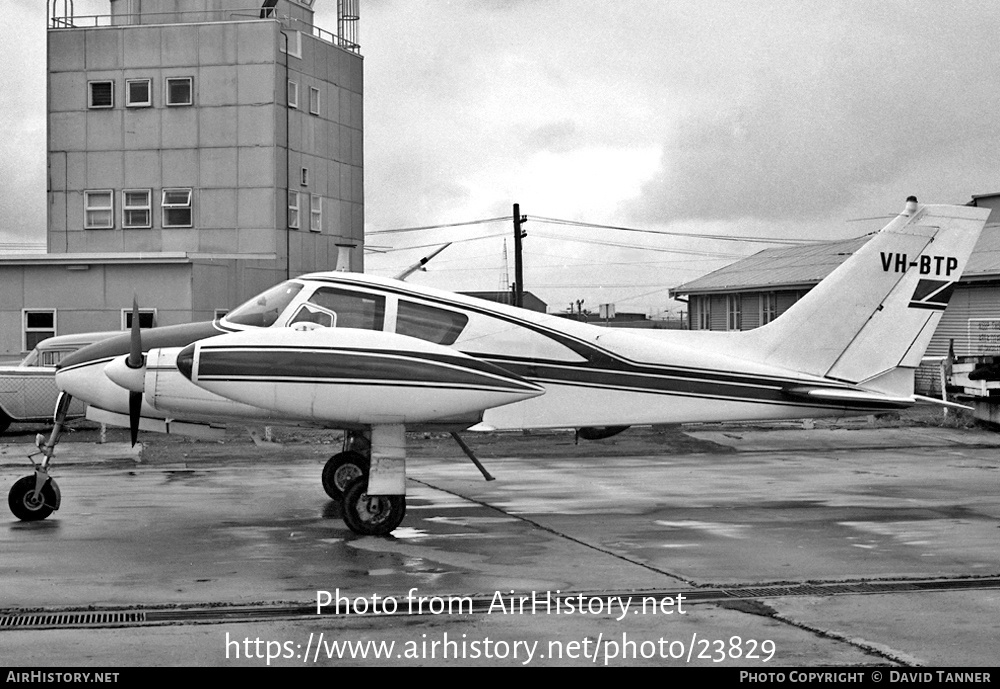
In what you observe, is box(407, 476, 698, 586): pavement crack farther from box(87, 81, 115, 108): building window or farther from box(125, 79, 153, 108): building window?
box(87, 81, 115, 108): building window

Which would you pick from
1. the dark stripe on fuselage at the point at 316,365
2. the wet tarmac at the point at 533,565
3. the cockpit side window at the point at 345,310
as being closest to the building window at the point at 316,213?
the wet tarmac at the point at 533,565

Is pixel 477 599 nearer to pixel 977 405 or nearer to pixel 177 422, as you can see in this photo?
pixel 177 422

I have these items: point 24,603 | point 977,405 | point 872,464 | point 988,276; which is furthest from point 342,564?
point 988,276

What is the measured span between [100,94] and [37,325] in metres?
8.48

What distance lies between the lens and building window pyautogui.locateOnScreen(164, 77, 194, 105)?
34281mm

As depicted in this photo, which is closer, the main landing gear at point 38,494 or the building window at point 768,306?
the main landing gear at point 38,494

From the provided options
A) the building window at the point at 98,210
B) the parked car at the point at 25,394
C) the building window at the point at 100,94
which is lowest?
the parked car at the point at 25,394

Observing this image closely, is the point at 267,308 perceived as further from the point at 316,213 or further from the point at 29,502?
the point at 316,213

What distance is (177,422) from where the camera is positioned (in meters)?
12.4

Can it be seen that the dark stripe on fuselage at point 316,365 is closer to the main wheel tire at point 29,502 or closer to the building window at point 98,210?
the main wheel tire at point 29,502

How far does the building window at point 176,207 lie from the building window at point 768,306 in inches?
887

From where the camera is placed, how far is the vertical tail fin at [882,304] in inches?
520

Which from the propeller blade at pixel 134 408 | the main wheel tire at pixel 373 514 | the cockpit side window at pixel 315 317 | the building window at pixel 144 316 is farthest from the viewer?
the building window at pixel 144 316

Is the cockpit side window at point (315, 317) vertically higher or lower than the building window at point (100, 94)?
lower
